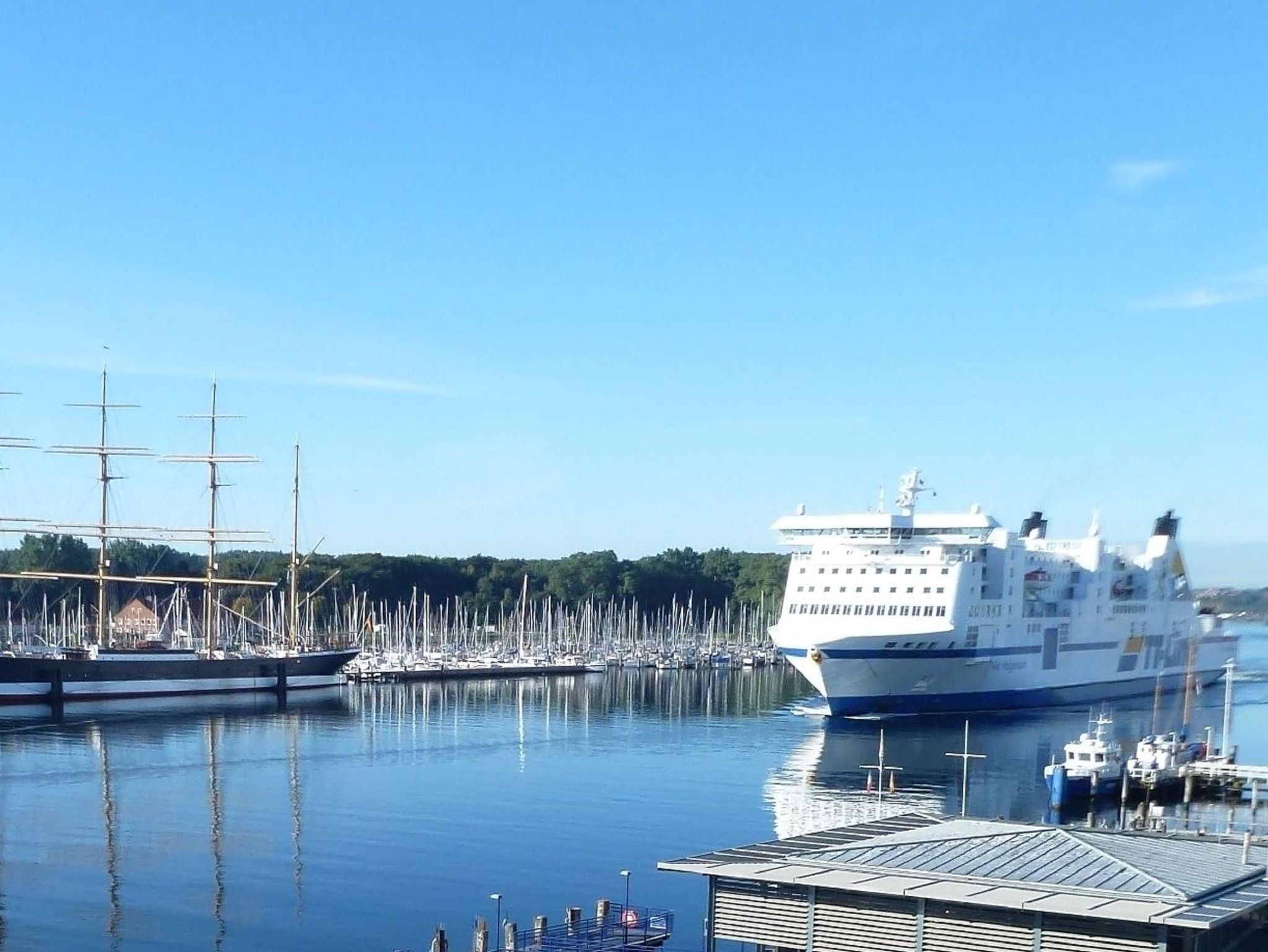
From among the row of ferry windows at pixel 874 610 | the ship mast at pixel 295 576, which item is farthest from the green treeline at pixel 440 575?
the row of ferry windows at pixel 874 610

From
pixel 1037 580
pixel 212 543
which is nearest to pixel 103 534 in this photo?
pixel 212 543

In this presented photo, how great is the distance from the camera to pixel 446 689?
102 meters

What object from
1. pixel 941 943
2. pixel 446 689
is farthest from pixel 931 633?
pixel 941 943

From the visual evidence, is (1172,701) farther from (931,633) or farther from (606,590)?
(606,590)

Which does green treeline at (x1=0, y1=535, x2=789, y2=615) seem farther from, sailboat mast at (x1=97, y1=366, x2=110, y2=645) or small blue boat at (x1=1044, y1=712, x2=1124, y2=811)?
small blue boat at (x1=1044, y1=712, x2=1124, y2=811)

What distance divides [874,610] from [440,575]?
3229 inches

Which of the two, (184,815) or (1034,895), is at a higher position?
(1034,895)

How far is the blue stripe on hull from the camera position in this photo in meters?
75.6

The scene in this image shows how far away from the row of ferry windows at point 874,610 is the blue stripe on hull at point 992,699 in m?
4.22

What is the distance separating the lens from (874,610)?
256 feet

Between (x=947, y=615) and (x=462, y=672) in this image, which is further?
(x=462, y=672)

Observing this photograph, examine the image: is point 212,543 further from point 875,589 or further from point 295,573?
point 875,589

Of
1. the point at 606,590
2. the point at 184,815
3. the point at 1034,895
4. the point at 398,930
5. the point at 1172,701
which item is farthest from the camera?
the point at 606,590

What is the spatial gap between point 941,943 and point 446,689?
275 ft
